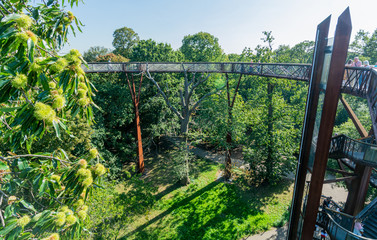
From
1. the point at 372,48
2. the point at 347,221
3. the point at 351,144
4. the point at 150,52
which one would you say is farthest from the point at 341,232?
the point at 372,48

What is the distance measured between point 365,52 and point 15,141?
2424cm

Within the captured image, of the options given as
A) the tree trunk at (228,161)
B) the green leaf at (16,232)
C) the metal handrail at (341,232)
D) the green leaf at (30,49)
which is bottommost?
the tree trunk at (228,161)

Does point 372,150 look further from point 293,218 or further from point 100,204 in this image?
point 100,204

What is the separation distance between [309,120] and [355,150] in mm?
2062

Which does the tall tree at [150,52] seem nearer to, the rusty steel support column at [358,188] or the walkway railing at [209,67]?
the walkway railing at [209,67]

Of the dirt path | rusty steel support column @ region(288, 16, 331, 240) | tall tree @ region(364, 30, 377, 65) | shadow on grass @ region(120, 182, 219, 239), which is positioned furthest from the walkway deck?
tall tree @ region(364, 30, 377, 65)

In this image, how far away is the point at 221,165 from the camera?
50.2 ft

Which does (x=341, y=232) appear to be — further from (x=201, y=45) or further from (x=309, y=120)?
(x=201, y=45)

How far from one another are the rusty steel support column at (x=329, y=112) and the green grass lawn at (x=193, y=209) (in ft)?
19.1

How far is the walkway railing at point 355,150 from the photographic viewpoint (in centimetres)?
500

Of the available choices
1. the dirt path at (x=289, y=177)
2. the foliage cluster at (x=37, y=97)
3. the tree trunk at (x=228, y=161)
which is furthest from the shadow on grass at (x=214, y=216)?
the foliage cluster at (x=37, y=97)

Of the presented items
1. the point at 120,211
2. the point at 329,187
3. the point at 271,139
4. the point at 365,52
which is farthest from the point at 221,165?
the point at 365,52

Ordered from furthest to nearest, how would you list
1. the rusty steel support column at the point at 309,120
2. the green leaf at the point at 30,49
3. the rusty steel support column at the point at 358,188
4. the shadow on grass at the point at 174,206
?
the shadow on grass at the point at 174,206 → the rusty steel support column at the point at 358,188 → the rusty steel support column at the point at 309,120 → the green leaf at the point at 30,49

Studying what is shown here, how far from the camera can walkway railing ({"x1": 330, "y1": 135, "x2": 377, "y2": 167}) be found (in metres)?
5.00
